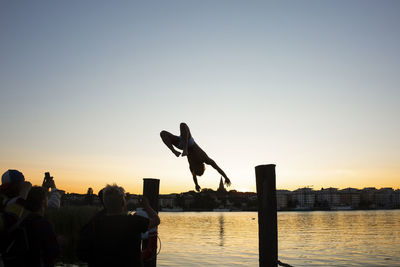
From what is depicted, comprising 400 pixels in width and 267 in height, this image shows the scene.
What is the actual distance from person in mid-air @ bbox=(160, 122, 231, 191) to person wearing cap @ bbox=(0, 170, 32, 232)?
3.29 meters

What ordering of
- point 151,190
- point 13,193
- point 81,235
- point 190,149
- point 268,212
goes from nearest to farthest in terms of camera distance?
point 81,235 → point 13,193 → point 268,212 → point 190,149 → point 151,190

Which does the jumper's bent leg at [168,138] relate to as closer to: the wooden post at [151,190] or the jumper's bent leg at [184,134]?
the jumper's bent leg at [184,134]

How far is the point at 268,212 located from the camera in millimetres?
7500

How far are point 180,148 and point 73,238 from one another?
1412cm

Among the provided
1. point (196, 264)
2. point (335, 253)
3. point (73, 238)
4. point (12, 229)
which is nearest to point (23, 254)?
point (12, 229)

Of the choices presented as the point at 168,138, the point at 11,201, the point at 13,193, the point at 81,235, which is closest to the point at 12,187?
the point at 13,193

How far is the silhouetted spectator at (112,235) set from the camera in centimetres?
468

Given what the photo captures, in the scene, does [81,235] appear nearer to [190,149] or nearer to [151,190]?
[151,190]

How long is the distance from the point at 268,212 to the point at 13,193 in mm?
4490

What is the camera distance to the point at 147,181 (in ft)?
28.2

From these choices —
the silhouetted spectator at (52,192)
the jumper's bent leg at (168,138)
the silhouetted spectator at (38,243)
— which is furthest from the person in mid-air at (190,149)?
the silhouetted spectator at (38,243)

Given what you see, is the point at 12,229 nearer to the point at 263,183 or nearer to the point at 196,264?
the point at 263,183

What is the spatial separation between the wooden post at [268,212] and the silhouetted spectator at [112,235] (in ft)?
11.0

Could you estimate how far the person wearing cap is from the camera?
4.74m
